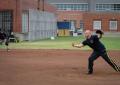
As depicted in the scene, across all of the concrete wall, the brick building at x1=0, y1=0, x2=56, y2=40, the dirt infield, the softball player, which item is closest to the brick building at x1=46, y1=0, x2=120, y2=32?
the concrete wall

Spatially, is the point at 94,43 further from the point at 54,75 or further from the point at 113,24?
the point at 113,24

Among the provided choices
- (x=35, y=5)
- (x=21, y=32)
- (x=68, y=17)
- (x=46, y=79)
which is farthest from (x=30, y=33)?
(x=68, y=17)

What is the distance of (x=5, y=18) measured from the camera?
53.5 metres

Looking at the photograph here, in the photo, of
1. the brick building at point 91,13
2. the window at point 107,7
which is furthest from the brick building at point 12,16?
the window at point 107,7

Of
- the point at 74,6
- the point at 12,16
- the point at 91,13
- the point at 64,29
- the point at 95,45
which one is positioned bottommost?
the point at 64,29

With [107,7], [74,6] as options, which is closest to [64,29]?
[74,6]

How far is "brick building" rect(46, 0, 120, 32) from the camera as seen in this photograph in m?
102

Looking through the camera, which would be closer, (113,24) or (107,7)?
(113,24)

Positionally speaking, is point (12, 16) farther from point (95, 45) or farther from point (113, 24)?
point (113, 24)

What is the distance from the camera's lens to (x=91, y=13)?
103 m

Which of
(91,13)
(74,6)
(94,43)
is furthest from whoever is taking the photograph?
(74,6)

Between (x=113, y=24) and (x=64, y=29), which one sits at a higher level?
(x=113, y=24)

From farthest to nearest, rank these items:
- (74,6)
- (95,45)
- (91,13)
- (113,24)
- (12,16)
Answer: (74,6)
(91,13)
(113,24)
(12,16)
(95,45)

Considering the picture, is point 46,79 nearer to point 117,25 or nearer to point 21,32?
point 21,32
